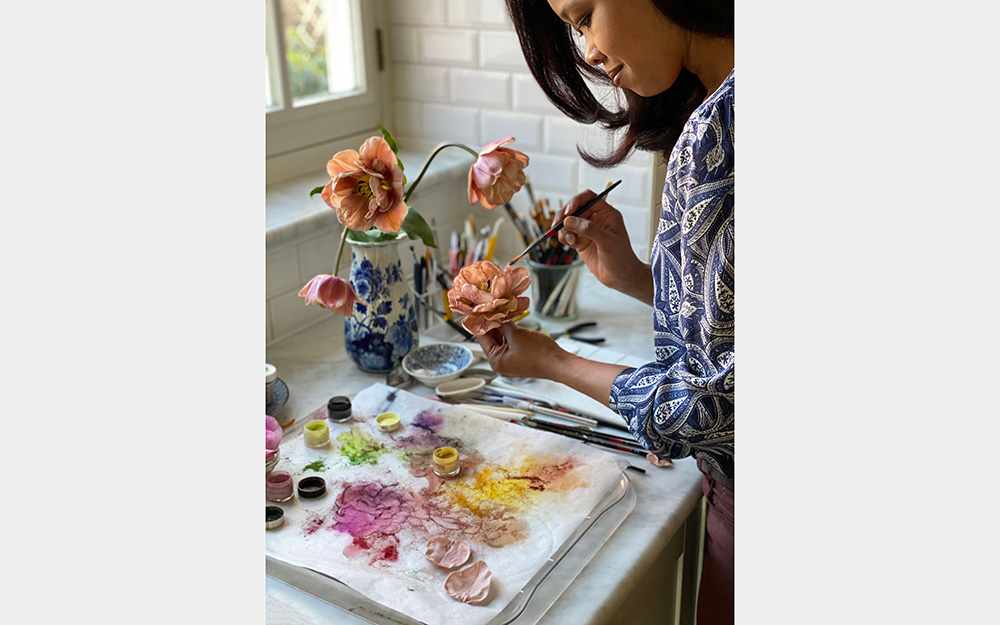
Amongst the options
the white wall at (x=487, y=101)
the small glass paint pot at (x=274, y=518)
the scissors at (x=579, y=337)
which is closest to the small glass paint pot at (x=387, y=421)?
the small glass paint pot at (x=274, y=518)

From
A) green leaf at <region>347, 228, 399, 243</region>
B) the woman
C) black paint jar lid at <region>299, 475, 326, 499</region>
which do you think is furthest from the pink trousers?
green leaf at <region>347, 228, 399, 243</region>

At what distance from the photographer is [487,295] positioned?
1087 mm

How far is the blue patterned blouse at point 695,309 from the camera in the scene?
83 centimetres

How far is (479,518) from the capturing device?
994 mm

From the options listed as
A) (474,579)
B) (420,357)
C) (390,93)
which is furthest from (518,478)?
(390,93)

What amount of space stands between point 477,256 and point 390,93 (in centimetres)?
65

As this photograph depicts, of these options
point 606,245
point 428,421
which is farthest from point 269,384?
point 606,245

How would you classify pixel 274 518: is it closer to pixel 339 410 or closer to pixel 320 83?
pixel 339 410

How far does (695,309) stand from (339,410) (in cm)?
56

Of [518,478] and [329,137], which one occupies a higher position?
[329,137]

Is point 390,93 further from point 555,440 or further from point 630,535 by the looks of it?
point 630,535

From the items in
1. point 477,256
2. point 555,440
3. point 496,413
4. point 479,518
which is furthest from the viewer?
point 477,256

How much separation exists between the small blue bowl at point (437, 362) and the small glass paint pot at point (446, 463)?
0.27 m

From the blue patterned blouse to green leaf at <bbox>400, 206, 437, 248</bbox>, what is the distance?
435 mm
